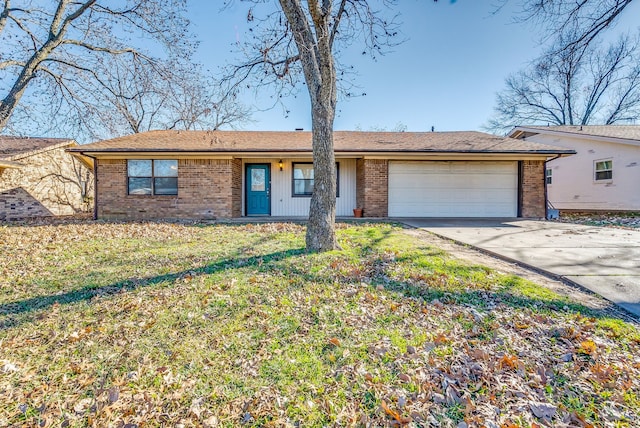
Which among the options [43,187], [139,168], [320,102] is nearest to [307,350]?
[320,102]

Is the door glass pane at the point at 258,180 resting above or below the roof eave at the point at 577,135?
below

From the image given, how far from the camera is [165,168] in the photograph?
1123cm

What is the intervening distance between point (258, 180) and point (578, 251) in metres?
10.1

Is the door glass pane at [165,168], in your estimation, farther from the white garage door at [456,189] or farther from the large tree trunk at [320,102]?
the white garage door at [456,189]

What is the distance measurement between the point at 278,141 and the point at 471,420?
11897 mm

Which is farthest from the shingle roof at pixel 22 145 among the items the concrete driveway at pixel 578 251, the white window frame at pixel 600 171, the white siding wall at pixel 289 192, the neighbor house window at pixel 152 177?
the white window frame at pixel 600 171

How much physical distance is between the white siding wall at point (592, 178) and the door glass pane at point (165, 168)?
60.1 ft

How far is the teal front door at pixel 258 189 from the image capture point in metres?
12.1

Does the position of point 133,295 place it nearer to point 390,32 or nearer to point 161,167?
point 390,32

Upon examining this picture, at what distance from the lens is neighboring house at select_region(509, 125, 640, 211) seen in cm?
1277

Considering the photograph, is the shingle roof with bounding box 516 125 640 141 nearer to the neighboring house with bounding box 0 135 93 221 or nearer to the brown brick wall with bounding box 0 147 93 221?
the neighboring house with bounding box 0 135 93 221

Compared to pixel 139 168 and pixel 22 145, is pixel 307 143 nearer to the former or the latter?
pixel 139 168

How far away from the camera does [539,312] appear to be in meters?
3.05

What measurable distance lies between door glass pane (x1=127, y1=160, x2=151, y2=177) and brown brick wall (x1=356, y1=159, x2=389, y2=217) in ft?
26.9
